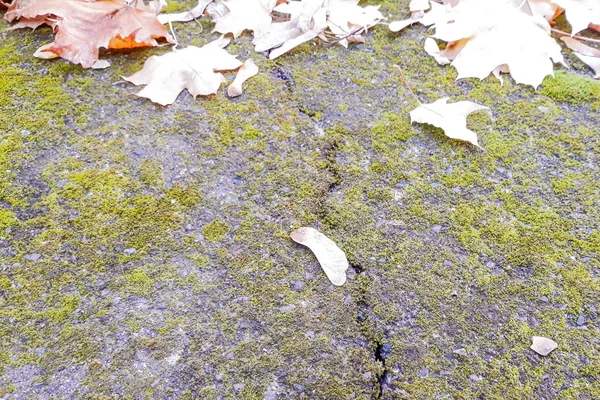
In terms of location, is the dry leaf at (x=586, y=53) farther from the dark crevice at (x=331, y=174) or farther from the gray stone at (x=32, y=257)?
the gray stone at (x=32, y=257)

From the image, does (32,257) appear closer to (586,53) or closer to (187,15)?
(187,15)

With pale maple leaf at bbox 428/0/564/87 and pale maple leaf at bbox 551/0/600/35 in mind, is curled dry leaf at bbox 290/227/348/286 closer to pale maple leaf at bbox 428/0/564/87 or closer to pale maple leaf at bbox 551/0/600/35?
pale maple leaf at bbox 428/0/564/87

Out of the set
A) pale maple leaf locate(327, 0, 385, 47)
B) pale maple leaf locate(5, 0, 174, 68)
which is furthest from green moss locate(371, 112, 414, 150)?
pale maple leaf locate(5, 0, 174, 68)

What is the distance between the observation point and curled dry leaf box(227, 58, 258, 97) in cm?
168

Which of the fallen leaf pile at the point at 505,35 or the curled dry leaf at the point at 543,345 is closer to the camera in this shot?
the curled dry leaf at the point at 543,345

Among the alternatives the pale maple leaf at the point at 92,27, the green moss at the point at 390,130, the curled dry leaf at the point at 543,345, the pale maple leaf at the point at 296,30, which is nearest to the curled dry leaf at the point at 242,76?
the pale maple leaf at the point at 296,30

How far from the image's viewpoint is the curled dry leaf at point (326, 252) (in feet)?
4.00

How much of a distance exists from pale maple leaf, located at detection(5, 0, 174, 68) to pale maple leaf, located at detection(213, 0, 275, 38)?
24 cm

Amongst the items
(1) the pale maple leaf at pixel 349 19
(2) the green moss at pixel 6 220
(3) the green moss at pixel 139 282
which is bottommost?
(2) the green moss at pixel 6 220

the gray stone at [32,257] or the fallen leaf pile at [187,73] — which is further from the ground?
the fallen leaf pile at [187,73]

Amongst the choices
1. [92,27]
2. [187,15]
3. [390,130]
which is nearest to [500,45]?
[390,130]

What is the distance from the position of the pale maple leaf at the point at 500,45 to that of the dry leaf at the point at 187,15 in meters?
0.88

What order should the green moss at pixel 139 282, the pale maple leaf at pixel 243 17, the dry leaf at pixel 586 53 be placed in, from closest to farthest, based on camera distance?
the green moss at pixel 139 282, the dry leaf at pixel 586 53, the pale maple leaf at pixel 243 17

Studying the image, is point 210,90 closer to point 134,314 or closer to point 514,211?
point 134,314
